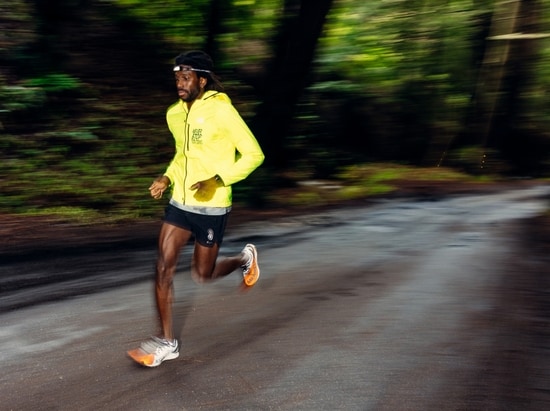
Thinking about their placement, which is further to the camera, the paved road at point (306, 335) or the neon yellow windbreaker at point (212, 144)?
the neon yellow windbreaker at point (212, 144)

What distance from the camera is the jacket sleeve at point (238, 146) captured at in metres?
5.82

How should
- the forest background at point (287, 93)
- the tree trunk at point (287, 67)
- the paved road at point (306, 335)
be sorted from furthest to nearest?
the tree trunk at point (287, 67) → the forest background at point (287, 93) → the paved road at point (306, 335)

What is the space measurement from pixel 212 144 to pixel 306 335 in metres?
1.82

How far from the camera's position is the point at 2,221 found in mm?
12609

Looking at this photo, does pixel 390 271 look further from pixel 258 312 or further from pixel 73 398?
pixel 73 398

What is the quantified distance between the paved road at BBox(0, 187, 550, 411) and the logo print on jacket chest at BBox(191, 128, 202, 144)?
1486 millimetres

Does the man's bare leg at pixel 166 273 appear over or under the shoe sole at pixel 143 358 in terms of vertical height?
over

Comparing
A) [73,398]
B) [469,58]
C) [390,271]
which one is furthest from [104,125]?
[469,58]

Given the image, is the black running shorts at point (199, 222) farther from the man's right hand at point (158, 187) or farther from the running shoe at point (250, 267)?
the running shoe at point (250, 267)

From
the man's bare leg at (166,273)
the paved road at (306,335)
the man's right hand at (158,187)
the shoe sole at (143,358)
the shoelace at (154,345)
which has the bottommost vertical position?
the paved road at (306,335)

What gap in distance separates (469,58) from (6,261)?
72.5 ft

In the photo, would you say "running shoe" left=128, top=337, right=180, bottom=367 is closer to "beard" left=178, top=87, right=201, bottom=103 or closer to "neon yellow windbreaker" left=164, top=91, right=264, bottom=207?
"neon yellow windbreaker" left=164, top=91, right=264, bottom=207

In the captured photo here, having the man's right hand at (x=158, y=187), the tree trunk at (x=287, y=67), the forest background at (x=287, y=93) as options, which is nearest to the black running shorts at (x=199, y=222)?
the man's right hand at (x=158, y=187)

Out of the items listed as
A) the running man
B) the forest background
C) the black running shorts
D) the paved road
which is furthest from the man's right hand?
the forest background
